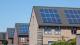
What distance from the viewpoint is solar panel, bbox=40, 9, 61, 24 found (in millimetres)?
46938

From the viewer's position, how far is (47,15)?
4788 centimetres

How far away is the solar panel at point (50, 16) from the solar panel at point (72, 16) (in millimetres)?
1613

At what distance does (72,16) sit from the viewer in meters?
48.8

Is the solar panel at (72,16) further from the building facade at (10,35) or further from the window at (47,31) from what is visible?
the building facade at (10,35)

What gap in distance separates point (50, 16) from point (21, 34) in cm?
2498

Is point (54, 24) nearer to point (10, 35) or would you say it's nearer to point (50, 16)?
point (50, 16)

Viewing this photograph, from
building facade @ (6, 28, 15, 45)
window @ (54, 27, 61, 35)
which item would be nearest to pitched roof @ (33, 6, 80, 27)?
window @ (54, 27, 61, 35)

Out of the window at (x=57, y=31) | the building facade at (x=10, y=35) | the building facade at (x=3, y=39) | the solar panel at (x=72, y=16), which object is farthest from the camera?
the building facade at (x=3, y=39)

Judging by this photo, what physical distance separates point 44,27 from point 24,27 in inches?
963

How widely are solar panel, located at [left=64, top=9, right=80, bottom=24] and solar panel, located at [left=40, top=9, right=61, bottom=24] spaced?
1.61m

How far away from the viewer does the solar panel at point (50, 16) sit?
154ft

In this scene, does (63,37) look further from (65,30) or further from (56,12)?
(56,12)

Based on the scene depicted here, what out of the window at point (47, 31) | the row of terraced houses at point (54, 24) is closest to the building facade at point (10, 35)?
the row of terraced houses at point (54, 24)

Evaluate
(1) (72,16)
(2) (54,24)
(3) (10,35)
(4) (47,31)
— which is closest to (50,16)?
(2) (54,24)
